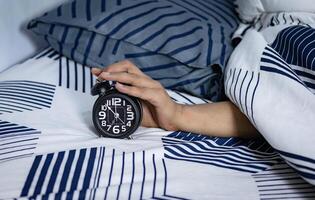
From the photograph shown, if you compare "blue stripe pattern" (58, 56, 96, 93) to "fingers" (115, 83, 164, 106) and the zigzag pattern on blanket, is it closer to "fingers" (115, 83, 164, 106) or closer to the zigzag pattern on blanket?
"fingers" (115, 83, 164, 106)

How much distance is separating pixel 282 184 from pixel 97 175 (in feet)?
0.93

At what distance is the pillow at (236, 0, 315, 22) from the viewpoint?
99cm

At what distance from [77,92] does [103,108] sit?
21 centimetres

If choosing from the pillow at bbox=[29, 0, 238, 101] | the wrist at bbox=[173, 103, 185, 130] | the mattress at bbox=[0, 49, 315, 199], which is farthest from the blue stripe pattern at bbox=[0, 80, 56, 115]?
the wrist at bbox=[173, 103, 185, 130]

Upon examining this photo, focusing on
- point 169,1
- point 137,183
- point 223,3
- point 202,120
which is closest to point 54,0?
point 169,1

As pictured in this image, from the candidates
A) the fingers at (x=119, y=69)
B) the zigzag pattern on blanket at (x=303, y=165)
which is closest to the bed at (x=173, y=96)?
the zigzag pattern on blanket at (x=303, y=165)

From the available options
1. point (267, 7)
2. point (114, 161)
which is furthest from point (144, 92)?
point (267, 7)

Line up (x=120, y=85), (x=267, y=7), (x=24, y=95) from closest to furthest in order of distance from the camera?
(x=120, y=85)
(x=24, y=95)
(x=267, y=7)

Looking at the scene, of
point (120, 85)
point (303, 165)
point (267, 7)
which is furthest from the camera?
point (267, 7)

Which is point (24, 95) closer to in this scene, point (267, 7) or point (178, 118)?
point (178, 118)

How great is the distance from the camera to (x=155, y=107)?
81 cm

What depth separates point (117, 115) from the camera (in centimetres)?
76

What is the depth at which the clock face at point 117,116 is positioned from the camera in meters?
0.76

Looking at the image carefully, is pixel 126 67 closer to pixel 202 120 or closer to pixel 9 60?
pixel 202 120
